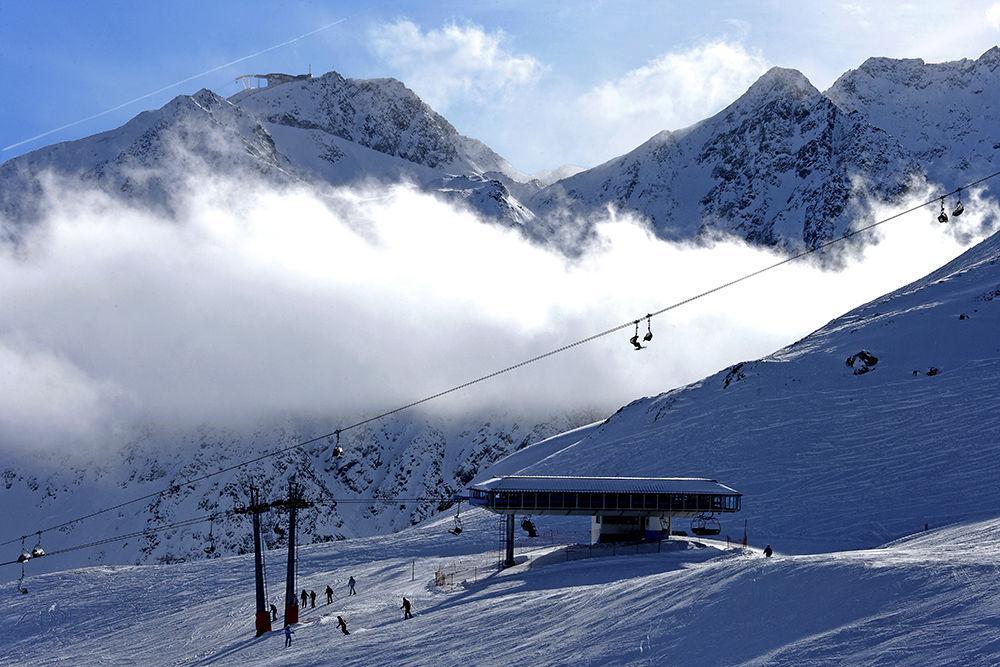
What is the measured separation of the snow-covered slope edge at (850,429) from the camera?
3066 inches

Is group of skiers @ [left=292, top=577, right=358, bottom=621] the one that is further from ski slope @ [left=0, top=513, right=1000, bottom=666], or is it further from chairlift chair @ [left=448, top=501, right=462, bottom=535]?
chairlift chair @ [left=448, top=501, right=462, bottom=535]

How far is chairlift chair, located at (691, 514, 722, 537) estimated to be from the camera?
73875 millimetres

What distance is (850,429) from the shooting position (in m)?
95.2

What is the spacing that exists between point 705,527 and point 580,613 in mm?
34436

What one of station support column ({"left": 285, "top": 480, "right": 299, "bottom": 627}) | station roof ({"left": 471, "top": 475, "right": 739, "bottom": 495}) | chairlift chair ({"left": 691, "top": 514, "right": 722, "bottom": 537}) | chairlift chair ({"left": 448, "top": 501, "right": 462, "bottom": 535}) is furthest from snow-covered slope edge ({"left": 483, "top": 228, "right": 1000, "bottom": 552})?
station support column ({"left": 285, "top": 480, "right": 299, "bottom": 627})

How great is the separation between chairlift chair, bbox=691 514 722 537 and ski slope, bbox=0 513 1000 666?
20.0ft

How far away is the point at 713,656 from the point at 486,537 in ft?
170

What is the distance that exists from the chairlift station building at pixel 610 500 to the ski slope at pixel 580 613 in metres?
3.40

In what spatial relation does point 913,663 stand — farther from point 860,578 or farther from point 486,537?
point 486,537

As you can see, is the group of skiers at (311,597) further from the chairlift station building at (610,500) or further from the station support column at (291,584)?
the chairlift station building at (610,500)

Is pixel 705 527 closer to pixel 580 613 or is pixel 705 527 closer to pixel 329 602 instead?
pixel 329 602

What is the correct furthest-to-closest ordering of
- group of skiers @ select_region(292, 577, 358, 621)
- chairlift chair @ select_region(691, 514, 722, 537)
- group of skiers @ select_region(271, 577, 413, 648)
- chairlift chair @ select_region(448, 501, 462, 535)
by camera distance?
1. chairlift chair @ select_region(448, 501, 462, 535)
2. chairlift chair @ select_region(691, 514, 722, 537)
3. group of skiers @ select_region(292, 577, 358, 621)
4. group of skiers @ select_region(271, 577, 413, 648)

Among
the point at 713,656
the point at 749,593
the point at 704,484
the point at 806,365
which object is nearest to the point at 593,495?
the point at 704,484

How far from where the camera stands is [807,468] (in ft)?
295
